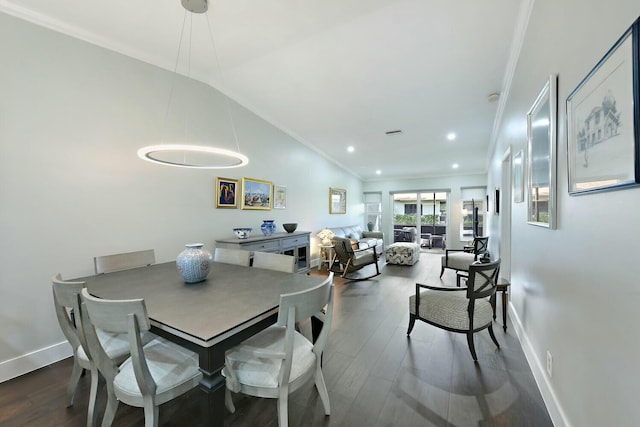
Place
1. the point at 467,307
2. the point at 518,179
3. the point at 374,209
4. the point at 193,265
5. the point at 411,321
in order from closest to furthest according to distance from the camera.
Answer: the point at 193,265 → the point at 467,307 → the point at 411,321 → the point at 518,179 → the point at 374,209

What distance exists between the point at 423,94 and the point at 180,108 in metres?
3.26

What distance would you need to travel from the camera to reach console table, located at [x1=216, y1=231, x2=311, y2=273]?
3594 millimetres

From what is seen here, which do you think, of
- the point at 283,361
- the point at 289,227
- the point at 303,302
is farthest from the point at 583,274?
the point at 289,227

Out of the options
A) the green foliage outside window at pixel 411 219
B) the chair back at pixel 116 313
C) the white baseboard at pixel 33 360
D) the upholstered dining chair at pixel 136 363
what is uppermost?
the green foliage outside window at pixel 411 219

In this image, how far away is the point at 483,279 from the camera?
2277 millimetres

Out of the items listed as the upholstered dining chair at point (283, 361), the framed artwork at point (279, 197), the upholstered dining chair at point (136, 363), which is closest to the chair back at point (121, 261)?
the upholstered dining chair at point (136, 363)

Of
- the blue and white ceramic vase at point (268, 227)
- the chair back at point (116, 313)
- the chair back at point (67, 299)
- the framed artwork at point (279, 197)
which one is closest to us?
the chair back at point (116, 313)

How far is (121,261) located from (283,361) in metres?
2.02

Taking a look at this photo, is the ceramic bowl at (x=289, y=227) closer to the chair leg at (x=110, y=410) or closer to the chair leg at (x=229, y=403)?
the chair leg at (x=229, y=403)

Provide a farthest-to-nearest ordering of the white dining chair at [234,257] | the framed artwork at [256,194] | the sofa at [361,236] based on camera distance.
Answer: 1. the sofa at [361,236]
2. the framed artwork at [256,194]
3. the white dining chair at [234,257]

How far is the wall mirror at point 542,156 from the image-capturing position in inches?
60.1

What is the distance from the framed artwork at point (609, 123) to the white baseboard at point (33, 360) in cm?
396

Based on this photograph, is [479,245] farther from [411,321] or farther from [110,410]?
[110,410]

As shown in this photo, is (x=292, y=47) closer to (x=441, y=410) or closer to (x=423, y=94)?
(x=423, y=94)
